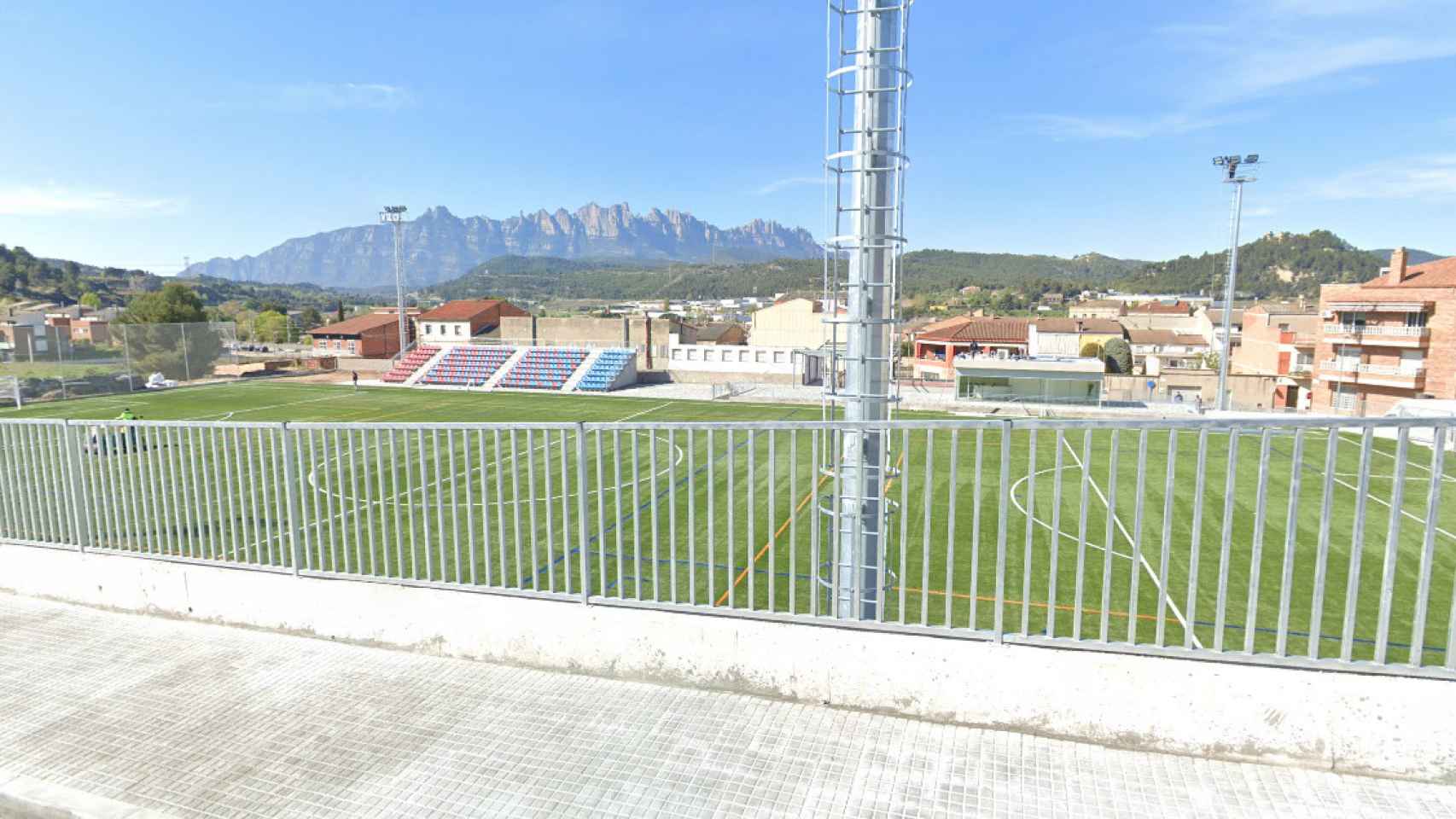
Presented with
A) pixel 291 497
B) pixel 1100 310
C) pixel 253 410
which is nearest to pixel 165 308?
pixel 253 410

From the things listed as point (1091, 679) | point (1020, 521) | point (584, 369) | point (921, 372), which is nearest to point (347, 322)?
point (584, 369)

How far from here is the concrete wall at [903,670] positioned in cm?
344

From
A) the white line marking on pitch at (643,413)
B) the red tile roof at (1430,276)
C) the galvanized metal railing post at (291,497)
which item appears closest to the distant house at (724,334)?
the white line marking on pitch at (643,413)

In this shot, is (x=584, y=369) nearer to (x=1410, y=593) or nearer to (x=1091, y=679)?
(x=1410, y=593)

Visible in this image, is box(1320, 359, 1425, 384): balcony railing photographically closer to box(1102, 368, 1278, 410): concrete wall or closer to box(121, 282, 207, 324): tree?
box(1102, 368, 1278, 410): concrete wall

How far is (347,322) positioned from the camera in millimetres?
77688

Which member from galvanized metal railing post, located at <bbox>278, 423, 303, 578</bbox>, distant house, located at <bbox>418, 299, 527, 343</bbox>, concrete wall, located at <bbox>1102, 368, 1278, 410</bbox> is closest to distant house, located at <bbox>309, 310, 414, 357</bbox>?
distant house, located at <bbox>418, 299, 527, 343</bbox>

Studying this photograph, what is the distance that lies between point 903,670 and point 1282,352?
207 ft

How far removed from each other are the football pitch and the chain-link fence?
2813cm

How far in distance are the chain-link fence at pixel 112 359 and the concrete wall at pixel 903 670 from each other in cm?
3877

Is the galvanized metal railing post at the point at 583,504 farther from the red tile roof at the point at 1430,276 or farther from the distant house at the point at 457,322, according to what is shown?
the distant house at the point at 457,322

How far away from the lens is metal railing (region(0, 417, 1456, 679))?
3.70 m

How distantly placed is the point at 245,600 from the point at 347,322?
80964mm

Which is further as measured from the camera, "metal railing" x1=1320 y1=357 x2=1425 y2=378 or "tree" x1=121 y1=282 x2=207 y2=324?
"tree" x1=121 y1=282 x2=207 y2=324
